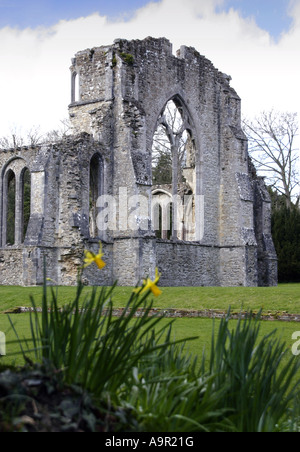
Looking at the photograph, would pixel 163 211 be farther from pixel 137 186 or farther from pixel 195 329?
pixel 195 329

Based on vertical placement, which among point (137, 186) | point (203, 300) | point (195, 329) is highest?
point (137, 186)

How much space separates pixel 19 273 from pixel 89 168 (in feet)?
13.9

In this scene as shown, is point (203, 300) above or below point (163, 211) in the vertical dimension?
below

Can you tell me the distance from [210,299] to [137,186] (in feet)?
21.9

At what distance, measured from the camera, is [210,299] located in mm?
15117

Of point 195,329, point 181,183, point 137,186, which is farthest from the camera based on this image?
point 181,183

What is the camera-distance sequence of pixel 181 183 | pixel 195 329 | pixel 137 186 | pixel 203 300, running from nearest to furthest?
pixel 195 329, pixel 203 300, pixel 137 186, pixel 181 183

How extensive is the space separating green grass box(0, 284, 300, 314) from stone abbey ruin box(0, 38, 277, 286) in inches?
159

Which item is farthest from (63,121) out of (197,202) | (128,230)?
(128,230)

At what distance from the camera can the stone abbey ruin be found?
20594 mm

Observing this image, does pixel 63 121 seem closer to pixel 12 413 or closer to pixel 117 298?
pixel 117 298

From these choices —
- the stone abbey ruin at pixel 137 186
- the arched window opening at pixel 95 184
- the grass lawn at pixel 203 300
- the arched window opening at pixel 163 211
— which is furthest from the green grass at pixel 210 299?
the arched window opening at pixel 163 211

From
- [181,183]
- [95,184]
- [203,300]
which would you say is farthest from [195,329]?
[181,183]

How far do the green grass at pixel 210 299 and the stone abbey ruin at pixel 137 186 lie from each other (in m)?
4.03
